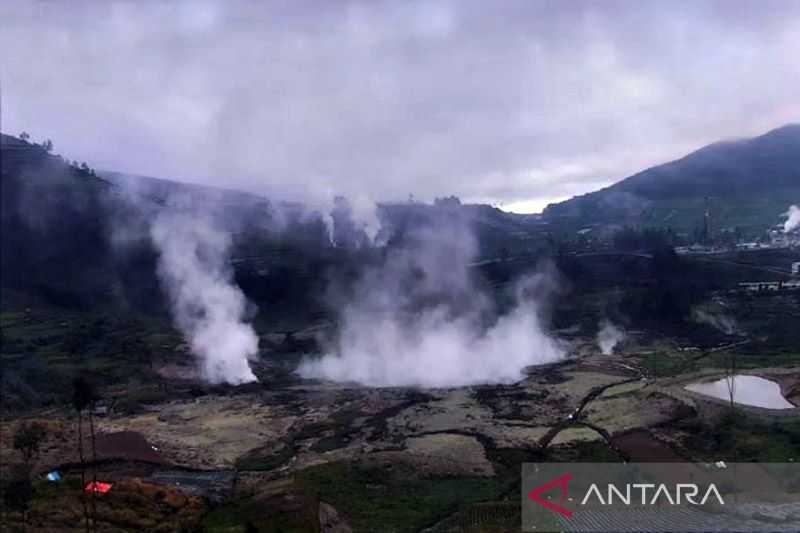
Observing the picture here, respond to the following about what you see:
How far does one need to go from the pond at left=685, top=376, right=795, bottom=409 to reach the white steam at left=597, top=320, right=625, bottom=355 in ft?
47.9

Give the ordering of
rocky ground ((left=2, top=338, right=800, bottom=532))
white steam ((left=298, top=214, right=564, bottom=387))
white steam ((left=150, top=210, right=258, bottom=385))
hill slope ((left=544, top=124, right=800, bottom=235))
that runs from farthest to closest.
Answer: hill slope ((left=544, top=124, right=800, bottom=235))
white steam ((left=150, top=210, right=258, bottom=385))
white steam ((left=298, top=214, right=564, bottom=387))
rocky ground ((left=2, top=338, right=800, bottom=532))

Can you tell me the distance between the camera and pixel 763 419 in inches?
1447

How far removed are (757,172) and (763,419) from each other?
173 metres

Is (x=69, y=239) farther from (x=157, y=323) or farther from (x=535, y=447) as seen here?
(x=535, y=447)

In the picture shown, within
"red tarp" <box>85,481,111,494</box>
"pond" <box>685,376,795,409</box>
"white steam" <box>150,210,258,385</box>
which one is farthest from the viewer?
"white steam" <box>150,210,258,385</box>

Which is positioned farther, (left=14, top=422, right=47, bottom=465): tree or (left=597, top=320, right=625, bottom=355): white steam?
(left=597, top=320, right=625, bottom=355): white steam

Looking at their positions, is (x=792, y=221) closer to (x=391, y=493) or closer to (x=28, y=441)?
(x=391, y=493)

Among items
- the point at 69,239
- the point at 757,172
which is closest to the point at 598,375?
the point at 69,239

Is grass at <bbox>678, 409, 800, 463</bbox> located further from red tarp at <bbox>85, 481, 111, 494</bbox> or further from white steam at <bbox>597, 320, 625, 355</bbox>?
red tarp at <bbox>85, 481, 111, 494</bbox>

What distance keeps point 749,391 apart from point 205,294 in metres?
52.3

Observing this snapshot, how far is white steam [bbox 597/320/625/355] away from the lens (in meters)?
63.3

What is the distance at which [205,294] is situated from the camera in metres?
72.6

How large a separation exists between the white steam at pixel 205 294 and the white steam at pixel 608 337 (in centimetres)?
3234

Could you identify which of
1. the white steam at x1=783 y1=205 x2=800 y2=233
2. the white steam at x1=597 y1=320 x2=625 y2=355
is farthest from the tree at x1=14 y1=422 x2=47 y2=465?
the white steam at x1=783 y1=205 x2=800 y2=233
